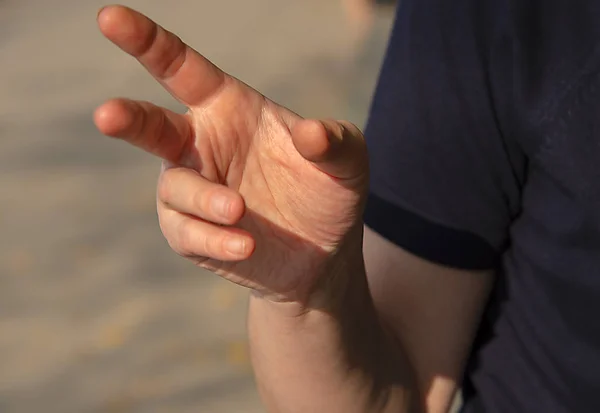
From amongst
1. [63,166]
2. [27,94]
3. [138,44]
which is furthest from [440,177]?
[27,94]

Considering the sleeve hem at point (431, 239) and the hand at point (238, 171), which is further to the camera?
the sleeve hem at point (431, 239)

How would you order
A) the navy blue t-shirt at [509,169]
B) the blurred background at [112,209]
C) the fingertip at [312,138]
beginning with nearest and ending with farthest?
the fingertip at [312,138] < the navy blue t-shirt at [509,169] < the blurred background at [112,209]

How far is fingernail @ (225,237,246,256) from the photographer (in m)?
0.33

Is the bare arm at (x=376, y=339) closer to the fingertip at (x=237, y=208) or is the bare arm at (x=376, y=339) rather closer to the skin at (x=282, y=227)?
the skin at (x=282, y=227)

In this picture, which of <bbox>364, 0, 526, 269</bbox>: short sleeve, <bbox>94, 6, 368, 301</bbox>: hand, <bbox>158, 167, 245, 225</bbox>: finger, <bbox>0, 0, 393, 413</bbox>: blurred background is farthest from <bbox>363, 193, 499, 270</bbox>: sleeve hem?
<bbox>0, 0, 393, 413</bbox>: blurred background

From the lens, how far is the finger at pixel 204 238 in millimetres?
332

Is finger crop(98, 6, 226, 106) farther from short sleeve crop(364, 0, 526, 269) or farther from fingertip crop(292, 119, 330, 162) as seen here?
short sleeve crop(364, 0, 526, 269)

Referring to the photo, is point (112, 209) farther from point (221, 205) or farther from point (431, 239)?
point (221, 205)

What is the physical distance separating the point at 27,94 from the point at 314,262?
1272mm

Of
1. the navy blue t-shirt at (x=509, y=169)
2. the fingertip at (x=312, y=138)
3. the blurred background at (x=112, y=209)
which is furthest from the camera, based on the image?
the blurred background at (x=112, y=209)

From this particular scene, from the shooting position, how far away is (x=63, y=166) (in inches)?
53.4

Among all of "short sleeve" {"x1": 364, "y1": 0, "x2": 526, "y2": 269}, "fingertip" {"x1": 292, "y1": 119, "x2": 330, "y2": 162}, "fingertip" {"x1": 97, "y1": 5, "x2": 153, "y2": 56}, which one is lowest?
"short sleeve" {"x1": 364, "y1": 0, "x2": 526, "y2": 269}

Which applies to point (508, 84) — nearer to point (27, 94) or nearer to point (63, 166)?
point (63, 166)

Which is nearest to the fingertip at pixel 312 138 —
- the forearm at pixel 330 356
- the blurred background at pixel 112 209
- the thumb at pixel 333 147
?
the thumb at pixel 333 147
